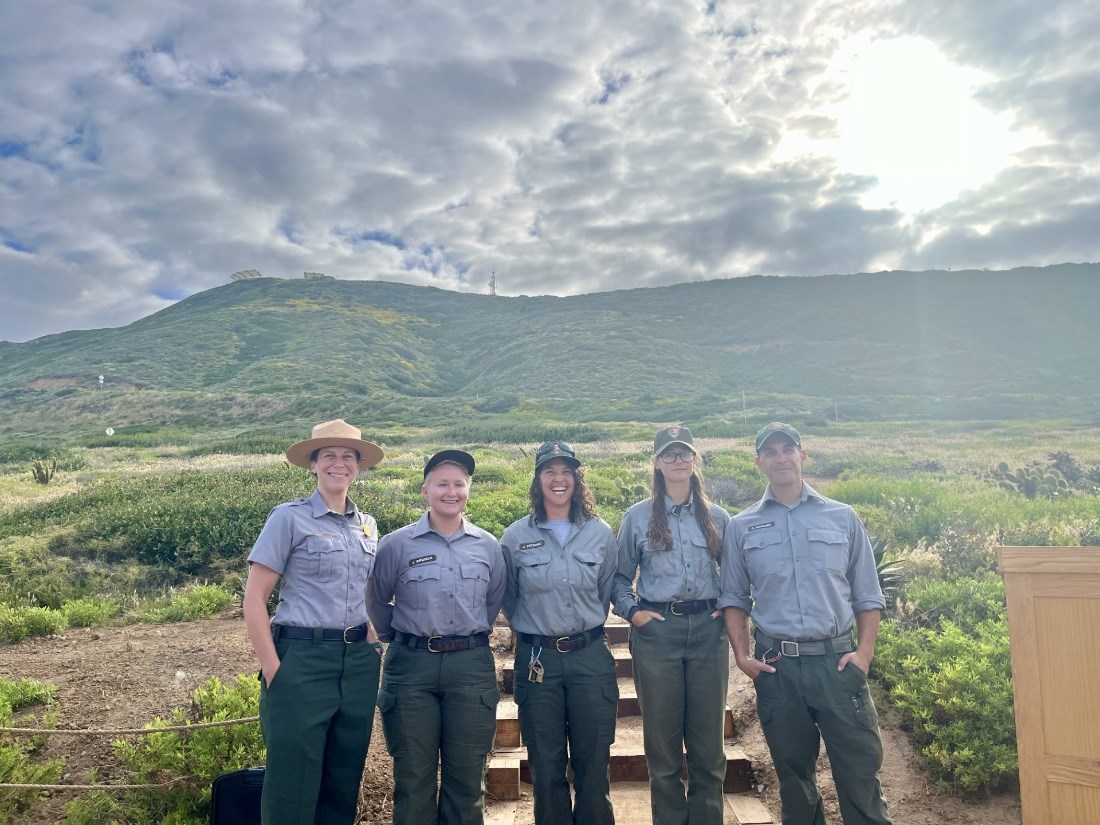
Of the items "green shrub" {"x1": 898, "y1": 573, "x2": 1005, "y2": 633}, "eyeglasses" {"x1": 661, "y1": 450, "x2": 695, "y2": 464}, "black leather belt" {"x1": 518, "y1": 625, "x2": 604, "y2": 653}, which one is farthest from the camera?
"green shrub" {"x1": 898, "y1": 573, "x2": 1005, "y2": 633}

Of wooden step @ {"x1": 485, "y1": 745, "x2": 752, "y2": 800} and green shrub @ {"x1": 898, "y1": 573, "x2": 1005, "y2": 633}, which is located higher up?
green shrub @ {"x1": 898, "y1": 573, "x2": 1005, "y2": 633}

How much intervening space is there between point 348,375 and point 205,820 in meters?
57.8

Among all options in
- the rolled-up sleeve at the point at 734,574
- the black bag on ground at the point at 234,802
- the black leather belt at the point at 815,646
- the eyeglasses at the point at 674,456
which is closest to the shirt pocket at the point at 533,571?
the eyeglasses at the point at 674,456

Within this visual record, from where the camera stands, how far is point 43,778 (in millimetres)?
4203

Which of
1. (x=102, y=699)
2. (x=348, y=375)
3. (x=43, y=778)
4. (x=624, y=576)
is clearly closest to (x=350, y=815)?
(x=624, y=576)

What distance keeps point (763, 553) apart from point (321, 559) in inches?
95.0

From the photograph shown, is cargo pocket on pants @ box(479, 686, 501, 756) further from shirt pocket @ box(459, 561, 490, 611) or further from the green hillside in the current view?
the green hillside

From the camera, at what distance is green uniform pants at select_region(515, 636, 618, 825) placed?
12.2ft

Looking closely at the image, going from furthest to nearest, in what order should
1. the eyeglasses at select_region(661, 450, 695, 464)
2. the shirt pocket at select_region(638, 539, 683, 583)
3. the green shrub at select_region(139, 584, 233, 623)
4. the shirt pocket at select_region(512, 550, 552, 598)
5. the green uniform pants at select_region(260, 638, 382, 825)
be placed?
1. the green shrub at select_region(139, 584, 233, 623)
2. the eyeglasses at select_region(661, 450, 695, 464)
3. the shirt pocket at select_region(638, 539, 683, 583)
4. the shirt pocket at select_region(512, 550, 552, 598)
5. the green uniform pants at select_region(260, 638, 382, 825)

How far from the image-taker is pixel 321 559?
346 centimetres

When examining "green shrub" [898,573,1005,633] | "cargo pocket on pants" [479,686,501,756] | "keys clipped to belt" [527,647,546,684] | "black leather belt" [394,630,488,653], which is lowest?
"green shrub" [898,573,1005,633]

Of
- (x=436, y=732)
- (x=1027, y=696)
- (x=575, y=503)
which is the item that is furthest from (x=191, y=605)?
(x=1027, y=696)

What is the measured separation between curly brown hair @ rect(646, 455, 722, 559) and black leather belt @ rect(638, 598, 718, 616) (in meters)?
0.27

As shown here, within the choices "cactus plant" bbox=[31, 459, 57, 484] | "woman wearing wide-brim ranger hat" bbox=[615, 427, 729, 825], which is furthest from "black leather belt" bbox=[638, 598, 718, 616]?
"cactus plant" bbox=[31, 459, 57, 484]
